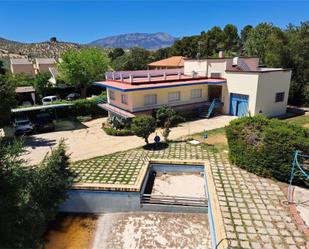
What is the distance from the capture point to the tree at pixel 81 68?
1387 inches

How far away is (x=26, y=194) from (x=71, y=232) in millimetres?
3137

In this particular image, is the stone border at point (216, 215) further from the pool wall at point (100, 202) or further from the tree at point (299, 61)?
the tree at point (299, 61)

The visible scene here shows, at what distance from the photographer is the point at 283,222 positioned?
8.27 m

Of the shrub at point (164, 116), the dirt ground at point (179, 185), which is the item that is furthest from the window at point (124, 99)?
the dirt ground at point (179, 185)

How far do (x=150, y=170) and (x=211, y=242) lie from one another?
5.79m

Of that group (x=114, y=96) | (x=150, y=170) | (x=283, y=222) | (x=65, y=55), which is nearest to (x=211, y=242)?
(x=283, y=222)

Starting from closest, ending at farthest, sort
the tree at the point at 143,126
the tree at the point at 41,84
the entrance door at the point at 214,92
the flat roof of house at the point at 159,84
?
the tree at the point at 143,126
the flat roof of house at the point at 159,84
the entrance door at the point at 214,92
the tree at the point at 41,84

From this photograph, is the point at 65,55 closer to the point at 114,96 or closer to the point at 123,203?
the point at 114,96

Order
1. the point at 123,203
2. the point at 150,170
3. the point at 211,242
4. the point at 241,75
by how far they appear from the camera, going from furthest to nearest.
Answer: the point at 241,75 < the point at 150,170 < the point at 123,203 < the point at 211,242

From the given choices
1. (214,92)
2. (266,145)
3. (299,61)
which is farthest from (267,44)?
(266,145)

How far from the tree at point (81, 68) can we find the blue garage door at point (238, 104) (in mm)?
22673

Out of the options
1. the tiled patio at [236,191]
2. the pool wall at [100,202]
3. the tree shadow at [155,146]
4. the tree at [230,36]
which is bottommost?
the pool wall at [100,202]

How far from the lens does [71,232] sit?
984 cm

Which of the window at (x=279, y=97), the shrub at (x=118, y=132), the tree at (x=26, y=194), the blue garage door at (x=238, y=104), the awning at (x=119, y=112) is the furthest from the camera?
the window at (x=279, y=97)
